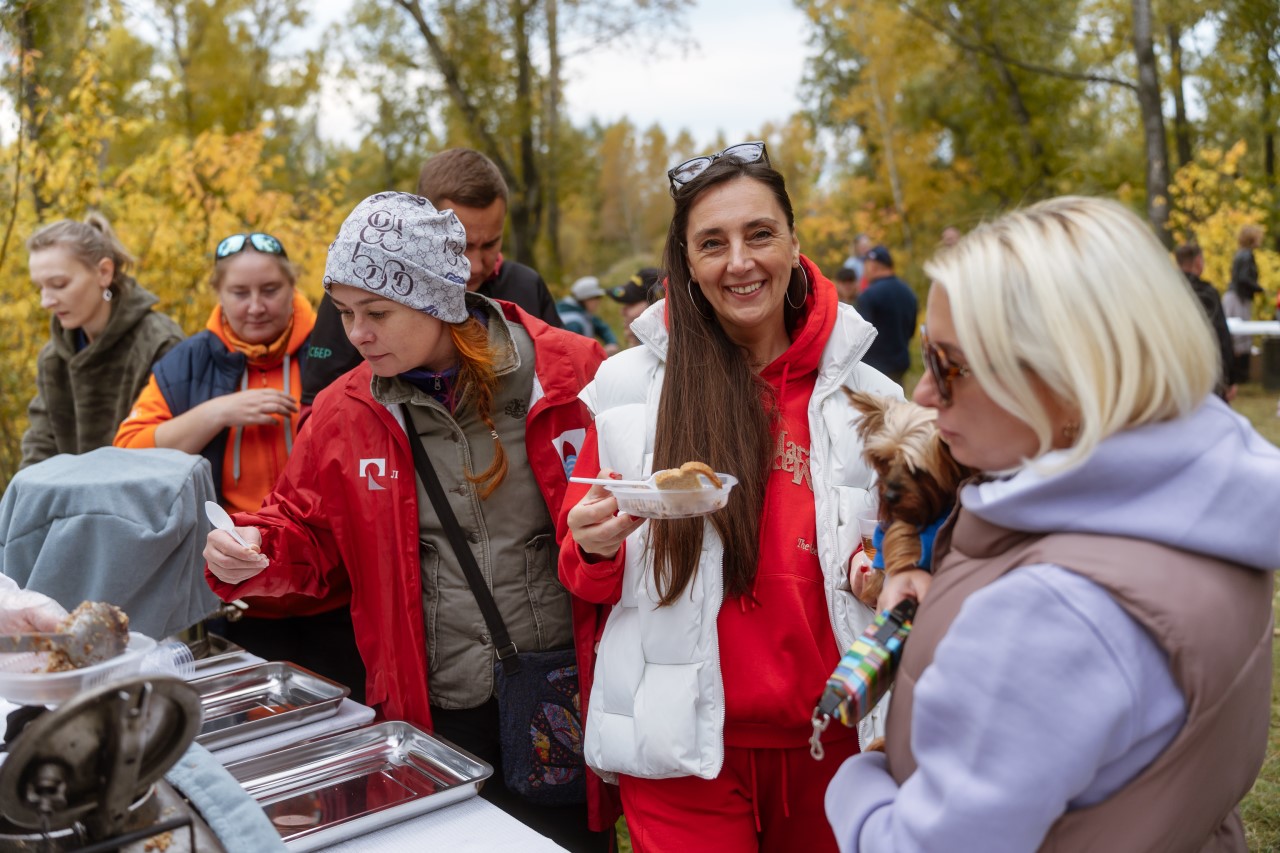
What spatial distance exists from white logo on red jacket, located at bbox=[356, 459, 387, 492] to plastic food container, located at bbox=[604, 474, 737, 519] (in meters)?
0.89

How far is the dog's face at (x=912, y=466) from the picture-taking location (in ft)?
5.30

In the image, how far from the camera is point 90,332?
13.5 ft

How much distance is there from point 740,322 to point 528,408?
682 mm

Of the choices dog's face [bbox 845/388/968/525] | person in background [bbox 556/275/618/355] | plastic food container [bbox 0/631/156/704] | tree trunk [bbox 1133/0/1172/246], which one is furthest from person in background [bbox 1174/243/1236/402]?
plastic food container [bbox 0/631/156/704]

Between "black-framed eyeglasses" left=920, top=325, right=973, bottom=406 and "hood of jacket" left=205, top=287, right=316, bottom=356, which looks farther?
"hood of jacket" left=205, top=287, right=316, bottom=356

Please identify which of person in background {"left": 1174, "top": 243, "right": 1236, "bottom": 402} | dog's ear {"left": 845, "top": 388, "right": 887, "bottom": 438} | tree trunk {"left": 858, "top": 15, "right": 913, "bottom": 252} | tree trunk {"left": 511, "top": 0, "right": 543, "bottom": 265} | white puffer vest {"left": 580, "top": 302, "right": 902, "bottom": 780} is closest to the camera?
dog's ear {"left": 845, "top": 388, "right": 887, "bottom": 438}

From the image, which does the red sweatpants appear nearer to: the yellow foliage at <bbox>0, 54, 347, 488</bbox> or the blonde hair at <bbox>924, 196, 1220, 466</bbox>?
the blonde hair at <bbox>924, 196, 1220, 466</bbox>

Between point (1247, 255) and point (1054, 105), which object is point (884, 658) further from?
point (1054, 105)

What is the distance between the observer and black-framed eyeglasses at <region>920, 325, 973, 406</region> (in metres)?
1.32

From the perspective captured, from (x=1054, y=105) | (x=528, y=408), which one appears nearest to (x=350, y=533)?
(x=528, y=408)

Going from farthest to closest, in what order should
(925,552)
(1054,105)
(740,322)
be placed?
(1054,105), (740,322), (925,552)

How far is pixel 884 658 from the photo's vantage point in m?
1.45

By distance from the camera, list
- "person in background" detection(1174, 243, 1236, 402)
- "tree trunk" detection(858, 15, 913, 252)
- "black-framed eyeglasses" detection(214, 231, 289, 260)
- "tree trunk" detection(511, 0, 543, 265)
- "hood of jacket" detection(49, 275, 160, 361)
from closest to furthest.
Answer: "black-framed eyeglasses" detection(214, 231, 289, 260), "hood of jacket" detection(49, 275, 160, 361), "person in background" detection(1174, 243, 1236, 402), "tree trunk" detection(511, 0, 543, 265), "tree trunk" detection(858, 15, 913, 252)

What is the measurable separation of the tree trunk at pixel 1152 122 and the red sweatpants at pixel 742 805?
47.9ft
